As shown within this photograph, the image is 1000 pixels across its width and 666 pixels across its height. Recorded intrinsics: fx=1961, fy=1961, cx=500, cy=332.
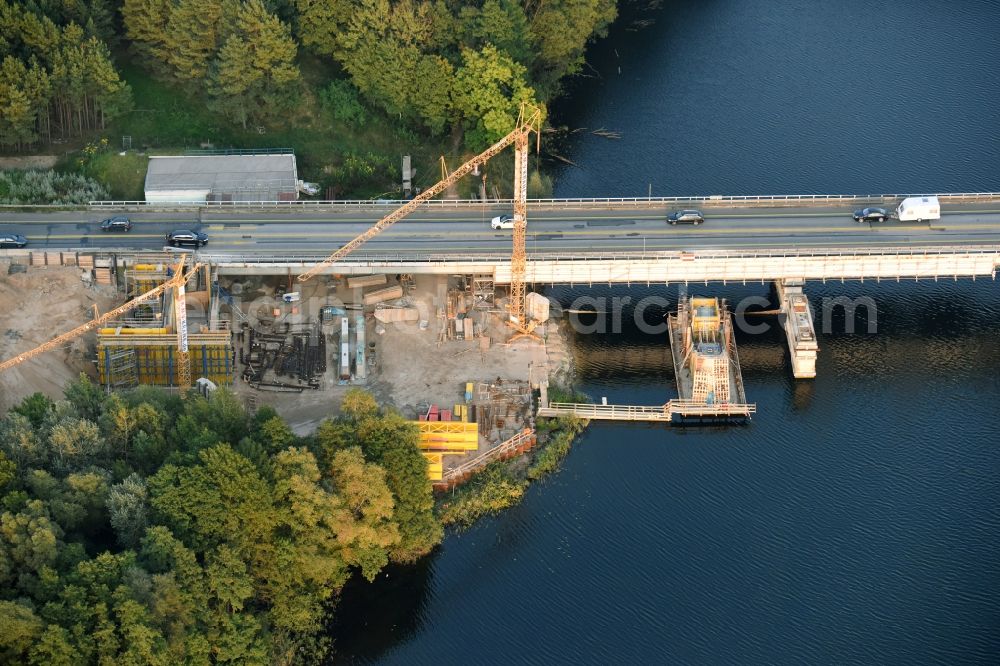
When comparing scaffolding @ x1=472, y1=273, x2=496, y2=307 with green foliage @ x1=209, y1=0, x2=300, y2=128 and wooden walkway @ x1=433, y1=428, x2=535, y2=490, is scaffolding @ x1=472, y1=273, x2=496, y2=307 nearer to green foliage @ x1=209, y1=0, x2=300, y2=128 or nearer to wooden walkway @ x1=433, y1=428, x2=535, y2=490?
wooden walkway @ x1=433, y1=428, x2=535, y2=490

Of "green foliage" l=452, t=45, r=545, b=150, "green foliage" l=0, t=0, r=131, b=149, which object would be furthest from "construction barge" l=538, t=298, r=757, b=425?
"green foliage" l=0, t=0, r=131, b=149

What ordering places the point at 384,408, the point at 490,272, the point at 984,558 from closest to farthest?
the point at 984,558
the point at 384,408
the point at 490,272

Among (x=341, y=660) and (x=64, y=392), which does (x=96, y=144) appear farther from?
(x=341, y=660)

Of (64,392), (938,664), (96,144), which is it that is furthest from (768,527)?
(96,144)

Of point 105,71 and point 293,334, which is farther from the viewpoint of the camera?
point 105,71

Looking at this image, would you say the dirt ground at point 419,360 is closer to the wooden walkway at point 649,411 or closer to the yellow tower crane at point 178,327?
the wooden walkway at point 649,411

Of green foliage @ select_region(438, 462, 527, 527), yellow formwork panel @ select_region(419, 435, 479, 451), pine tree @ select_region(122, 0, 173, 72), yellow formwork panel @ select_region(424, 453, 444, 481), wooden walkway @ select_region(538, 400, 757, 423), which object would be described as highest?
pine tree @ select_region(122, 0, 173, 72)

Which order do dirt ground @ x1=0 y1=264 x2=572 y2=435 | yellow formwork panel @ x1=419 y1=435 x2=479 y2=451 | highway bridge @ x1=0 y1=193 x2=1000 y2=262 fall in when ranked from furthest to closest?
highway bridge @ x1=0 y1=193 x2=1000 y2=262, dirt ground @ x1=0 y1=264 x2=572 y2=435, yellow formwork panel @ x1=419 y1=435 x2=479 y2=451
